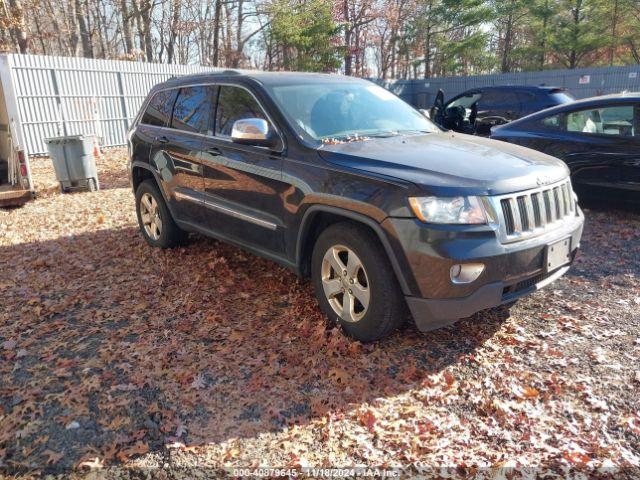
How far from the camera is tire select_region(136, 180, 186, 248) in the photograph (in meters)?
5.48

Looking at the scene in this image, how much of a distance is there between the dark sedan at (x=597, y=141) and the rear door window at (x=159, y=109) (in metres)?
4.60

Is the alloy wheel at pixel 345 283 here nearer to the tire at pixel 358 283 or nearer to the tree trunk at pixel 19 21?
the tire at pixel 358 283

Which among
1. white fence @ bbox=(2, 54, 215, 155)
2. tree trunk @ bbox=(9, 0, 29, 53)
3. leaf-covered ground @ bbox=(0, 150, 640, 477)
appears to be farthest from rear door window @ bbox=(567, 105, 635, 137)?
tree trunk @ bbox=(9, 0, 29, 53)

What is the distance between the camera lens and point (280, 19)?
82.7ft

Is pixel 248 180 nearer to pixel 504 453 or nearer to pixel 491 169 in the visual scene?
pixel 491 169

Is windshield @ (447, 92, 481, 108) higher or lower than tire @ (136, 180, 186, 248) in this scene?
higher

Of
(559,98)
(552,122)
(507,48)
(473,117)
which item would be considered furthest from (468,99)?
(507,48)

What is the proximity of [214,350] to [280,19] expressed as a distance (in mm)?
24669

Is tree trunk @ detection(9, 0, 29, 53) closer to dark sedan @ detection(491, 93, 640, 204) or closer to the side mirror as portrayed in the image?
the side mirror

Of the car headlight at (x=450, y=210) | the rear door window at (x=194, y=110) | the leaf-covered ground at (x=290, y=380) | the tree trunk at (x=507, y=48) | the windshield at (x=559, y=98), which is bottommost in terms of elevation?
the leaf-covered ground at (x=290, y=380)

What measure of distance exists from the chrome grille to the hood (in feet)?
0.19

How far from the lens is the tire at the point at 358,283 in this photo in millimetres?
3197

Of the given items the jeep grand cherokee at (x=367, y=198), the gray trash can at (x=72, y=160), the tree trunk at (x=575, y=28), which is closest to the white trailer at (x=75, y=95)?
the gray trash can at (x=72, y=160)

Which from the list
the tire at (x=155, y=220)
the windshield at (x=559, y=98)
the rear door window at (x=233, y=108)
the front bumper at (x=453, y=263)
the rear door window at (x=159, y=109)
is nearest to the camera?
the front bumper at (x=453, y=263)
